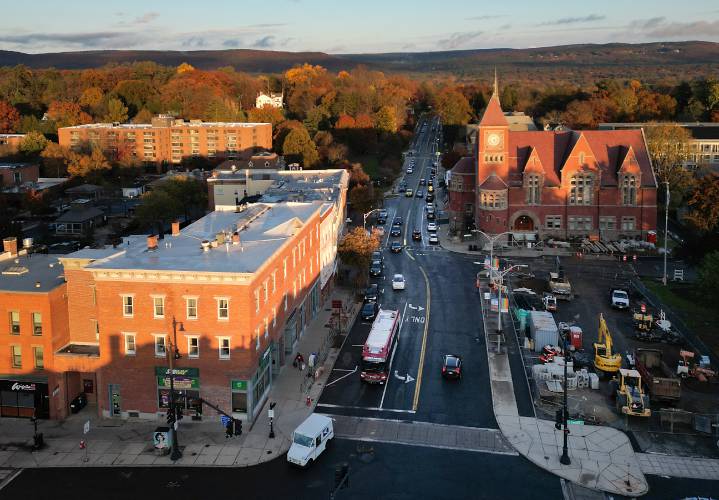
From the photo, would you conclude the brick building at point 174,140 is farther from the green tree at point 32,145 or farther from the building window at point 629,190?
the building window at point 629,190

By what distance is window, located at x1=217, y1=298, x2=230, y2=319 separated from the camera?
40656 mm

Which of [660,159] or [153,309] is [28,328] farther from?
[660,159]

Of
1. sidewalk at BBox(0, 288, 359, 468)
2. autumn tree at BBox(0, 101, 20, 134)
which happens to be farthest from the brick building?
sidewalk at BBox(0, 288, 359, 468)

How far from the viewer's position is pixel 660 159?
10844cm

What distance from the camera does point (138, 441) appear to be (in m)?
38.8

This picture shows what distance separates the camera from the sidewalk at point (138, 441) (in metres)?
36.6

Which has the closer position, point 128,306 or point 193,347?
point 193,347

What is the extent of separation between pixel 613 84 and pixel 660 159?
76.8 m

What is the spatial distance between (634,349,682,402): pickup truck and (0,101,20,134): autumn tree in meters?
165

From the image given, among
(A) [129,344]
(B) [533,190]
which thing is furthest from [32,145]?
(A) [129,344]

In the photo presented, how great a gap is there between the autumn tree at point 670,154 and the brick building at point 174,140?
75.6 m

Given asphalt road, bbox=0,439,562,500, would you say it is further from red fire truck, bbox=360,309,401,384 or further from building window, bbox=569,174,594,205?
building window, bbox=569,174,594,205

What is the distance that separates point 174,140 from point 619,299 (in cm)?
10906

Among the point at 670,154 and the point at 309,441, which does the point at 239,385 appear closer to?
the point at 309,441
